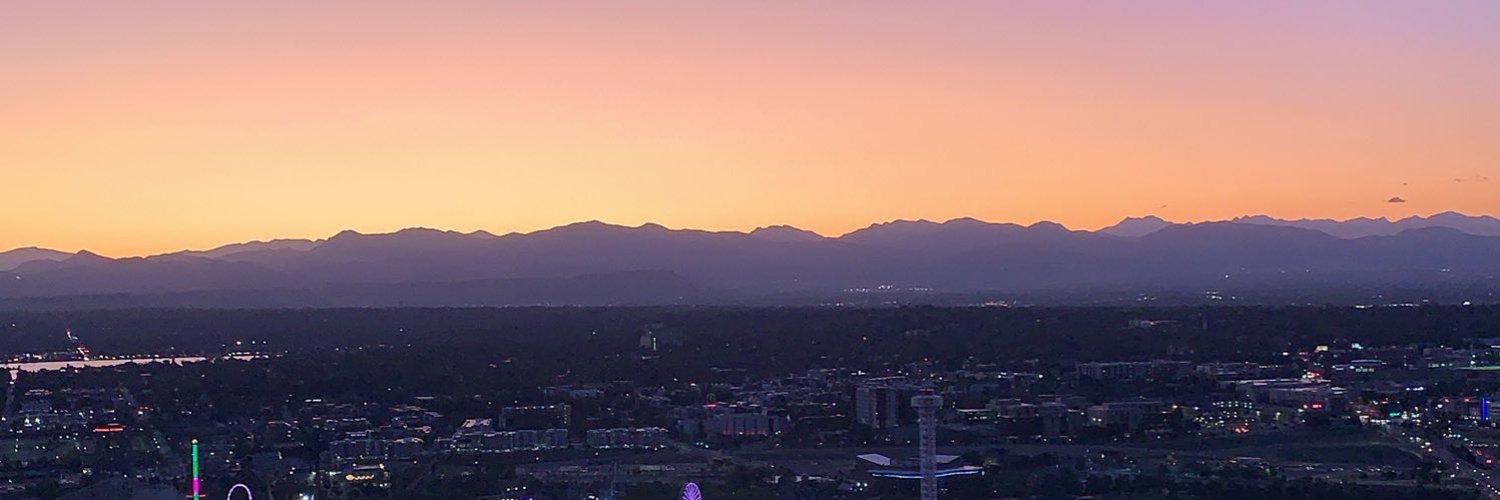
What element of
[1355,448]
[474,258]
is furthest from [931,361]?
[474,258]

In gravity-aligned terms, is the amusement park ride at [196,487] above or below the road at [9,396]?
below

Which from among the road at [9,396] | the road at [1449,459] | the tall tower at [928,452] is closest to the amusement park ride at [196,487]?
the tall tower at [928,452]

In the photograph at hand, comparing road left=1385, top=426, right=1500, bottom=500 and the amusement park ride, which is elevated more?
the amusement park ride

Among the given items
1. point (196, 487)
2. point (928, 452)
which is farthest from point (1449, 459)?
point (196, 487)

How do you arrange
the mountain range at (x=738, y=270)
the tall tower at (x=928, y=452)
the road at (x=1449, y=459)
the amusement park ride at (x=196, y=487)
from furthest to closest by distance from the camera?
the mountain range at (x=738, y=270) → the road at (x=1449, y=459) → the tall tower at (x=928, y=452) → the amusement park ride at (x=196, y=487)

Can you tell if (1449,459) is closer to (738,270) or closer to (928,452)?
(928,452)

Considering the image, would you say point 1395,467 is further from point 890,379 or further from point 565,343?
point 565,343

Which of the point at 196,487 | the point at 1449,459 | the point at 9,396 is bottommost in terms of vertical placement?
the point at 1449,459

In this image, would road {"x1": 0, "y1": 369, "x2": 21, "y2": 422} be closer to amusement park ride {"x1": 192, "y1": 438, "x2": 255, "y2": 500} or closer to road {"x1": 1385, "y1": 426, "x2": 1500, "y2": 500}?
amusement park ride {"x1": 192, "y1": 438, "x2": 255, "y2": 500}

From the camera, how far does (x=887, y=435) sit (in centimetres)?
3384

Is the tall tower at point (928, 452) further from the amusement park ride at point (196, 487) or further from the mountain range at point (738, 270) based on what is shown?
the mountain range at point (738, 270)

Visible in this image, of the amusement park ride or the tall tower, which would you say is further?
the tall tower

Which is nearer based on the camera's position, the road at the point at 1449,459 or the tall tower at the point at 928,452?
the tall tower at the point at 928,452

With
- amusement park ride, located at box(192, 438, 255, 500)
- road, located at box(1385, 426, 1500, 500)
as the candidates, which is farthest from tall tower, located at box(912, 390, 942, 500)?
amusement park ride, located at box(192, 438, 255, 500)
